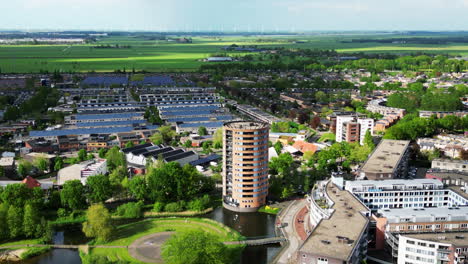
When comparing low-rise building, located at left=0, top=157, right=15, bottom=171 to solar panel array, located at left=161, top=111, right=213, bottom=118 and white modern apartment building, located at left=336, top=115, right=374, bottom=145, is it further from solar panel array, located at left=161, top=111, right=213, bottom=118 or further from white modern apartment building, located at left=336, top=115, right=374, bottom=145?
white modern apartment building, located at left=336, top=115, right=374, bottom=145

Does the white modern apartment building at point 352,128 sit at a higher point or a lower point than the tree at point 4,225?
higher

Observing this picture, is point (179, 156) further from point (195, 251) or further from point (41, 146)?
point (195, 251)

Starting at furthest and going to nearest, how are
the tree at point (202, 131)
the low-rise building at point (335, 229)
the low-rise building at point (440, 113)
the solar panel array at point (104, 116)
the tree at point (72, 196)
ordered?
the low-rise building at point (440, 113) < the solar panel array at point (104, 116) < the tree at point (202, 131) < the tree at point (72, 196) < the low-rise building at point (335, 229)

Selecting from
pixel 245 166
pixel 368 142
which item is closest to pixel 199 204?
pixel 245 166

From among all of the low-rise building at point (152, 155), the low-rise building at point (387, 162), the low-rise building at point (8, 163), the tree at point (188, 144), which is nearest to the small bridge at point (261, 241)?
the low-rise building at point (387, 162)

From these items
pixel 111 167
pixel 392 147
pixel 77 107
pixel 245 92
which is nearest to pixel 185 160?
pixel 111 167

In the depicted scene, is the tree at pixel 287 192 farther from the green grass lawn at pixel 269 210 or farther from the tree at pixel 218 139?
the tree at pixel 218 139
